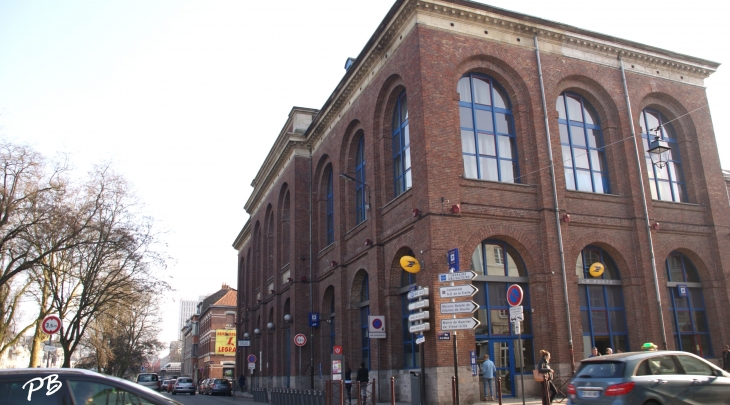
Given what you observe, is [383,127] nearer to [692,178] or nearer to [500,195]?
[500,195]

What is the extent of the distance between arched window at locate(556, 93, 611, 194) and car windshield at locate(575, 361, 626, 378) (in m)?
12.4

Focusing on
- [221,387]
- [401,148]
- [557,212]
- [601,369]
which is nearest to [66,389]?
[601,369]

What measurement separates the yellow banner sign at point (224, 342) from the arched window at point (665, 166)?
65354mm

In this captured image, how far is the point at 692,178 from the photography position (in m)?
24.7

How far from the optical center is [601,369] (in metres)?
10.3

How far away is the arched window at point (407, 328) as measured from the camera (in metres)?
21.2

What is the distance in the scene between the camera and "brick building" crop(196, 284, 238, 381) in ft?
259

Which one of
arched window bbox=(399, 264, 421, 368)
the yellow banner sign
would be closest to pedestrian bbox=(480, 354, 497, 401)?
arched window bbox=(399, 264, 421, 368)

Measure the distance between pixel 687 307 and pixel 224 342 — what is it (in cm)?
6652

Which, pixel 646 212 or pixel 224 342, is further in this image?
pixel 224 342

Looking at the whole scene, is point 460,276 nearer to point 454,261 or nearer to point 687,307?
point 454,261

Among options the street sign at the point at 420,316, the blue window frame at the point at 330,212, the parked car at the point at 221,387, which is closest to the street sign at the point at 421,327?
the street sign at the point at 420,316

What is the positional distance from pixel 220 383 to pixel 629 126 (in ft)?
116

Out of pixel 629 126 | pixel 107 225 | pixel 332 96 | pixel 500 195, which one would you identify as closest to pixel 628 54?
pixel 629 126
